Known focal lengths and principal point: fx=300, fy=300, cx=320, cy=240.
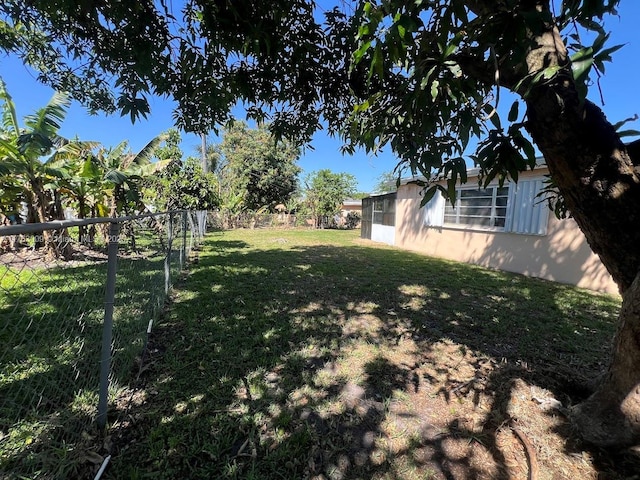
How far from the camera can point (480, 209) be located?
8.87 m

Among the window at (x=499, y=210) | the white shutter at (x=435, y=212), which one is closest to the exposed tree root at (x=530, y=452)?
the window at (x=499, y=210)

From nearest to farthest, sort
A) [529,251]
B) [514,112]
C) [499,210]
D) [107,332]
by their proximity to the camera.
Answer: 1. [514,112]
2. [107,332]
3. [529,251]
4. [499,210]

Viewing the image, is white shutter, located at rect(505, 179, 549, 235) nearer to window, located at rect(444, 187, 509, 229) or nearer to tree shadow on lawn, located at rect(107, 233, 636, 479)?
window, located at rect(444, 187, 509, 229)

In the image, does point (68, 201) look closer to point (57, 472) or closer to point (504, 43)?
point (57, 472)

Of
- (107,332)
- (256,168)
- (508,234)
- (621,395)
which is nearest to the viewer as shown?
(621,395)

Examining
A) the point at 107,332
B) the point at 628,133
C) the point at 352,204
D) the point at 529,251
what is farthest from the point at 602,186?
the point at 352,204

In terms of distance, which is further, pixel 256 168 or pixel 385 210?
pixel 256 168

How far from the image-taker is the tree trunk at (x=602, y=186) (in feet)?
5.22

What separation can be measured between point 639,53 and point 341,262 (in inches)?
267

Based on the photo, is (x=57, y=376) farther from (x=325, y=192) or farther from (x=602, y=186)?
(x=325, y=192)

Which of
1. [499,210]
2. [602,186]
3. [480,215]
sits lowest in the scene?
[480,215]

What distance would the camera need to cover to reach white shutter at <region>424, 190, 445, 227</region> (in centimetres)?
1035

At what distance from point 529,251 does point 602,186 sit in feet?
22.7

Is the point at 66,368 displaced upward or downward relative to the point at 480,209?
downward
